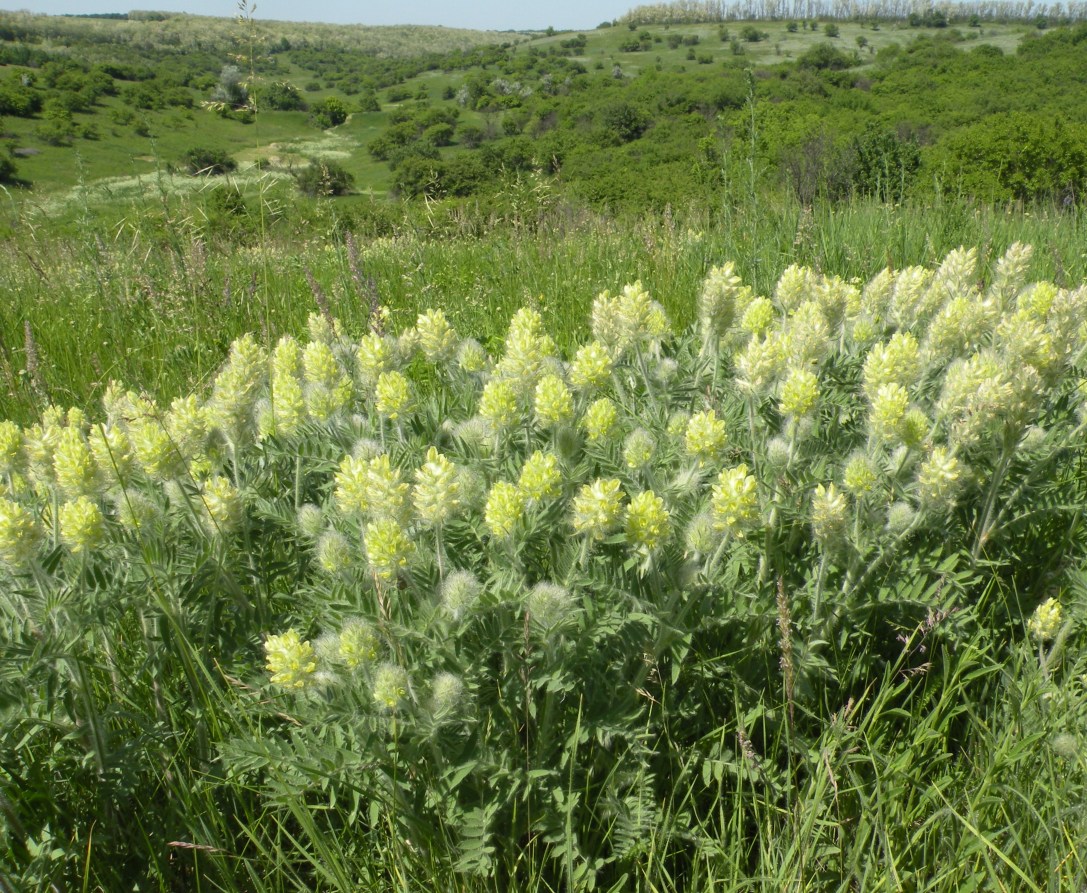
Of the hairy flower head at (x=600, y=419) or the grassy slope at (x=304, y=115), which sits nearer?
→ the hairy flower head at (x=600, y=419)

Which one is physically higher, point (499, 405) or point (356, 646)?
point (499, 405)

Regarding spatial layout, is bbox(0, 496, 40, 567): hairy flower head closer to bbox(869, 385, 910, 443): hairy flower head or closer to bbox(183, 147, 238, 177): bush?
bbox(869, 385, 910, 443): hairy flower head

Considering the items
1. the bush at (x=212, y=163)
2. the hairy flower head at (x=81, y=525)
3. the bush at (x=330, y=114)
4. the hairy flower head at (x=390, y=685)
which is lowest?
the hairy flower head at (x=390, y=685)

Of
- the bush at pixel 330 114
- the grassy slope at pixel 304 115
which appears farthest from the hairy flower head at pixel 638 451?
the bush at pixel 330 114

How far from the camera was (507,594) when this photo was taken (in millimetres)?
1562

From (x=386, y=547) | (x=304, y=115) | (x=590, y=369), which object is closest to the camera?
(x=386, y=547)

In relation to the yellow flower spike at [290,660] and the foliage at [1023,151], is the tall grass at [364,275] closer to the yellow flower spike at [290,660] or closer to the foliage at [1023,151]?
the yellow flower spike at [290,660]

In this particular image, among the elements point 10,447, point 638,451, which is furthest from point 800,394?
point 10,447

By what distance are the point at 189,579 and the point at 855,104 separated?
66.0 metres

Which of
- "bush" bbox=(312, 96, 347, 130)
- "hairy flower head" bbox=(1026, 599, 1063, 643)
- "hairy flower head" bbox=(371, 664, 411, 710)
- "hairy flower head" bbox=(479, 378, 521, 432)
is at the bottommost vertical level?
"hairy flower head" bbox=(1026, 599, 1063, 643)

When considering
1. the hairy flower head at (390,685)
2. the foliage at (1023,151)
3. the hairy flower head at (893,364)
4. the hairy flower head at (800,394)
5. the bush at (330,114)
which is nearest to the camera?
the hairy flower head at (390,685)

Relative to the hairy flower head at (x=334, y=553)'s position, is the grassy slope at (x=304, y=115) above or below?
above

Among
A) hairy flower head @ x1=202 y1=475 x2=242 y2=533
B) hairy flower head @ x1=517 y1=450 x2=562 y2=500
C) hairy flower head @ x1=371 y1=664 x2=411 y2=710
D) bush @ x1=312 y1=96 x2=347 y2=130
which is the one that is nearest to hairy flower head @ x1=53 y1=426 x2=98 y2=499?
hairy flower head @ x1=202 y1=475 x2=242 y2=533

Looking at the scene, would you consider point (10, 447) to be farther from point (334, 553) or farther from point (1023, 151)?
point (1023, 151)
